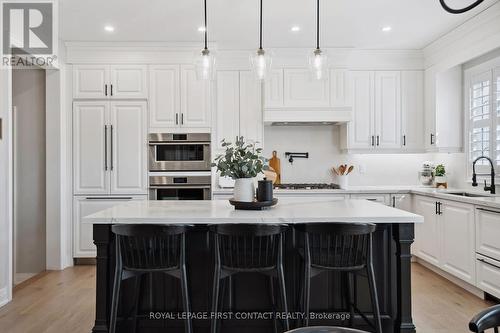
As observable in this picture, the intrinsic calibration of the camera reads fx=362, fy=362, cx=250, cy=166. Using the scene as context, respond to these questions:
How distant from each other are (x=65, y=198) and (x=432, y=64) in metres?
4.72

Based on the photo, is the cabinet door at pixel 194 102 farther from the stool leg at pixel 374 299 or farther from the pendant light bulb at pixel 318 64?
the stool leg at pixel 374 299

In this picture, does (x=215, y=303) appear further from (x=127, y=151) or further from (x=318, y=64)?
(x=127, y=151)

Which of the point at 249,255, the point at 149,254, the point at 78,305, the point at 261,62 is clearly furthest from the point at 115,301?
the point at 261,62

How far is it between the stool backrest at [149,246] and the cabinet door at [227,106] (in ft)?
7.94

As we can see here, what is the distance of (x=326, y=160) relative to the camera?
494 centimetres

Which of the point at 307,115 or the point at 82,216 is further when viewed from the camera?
the point at 307,115

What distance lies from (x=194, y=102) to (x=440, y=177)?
10.4ft

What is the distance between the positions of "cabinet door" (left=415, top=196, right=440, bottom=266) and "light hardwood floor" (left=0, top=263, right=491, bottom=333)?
226 mm

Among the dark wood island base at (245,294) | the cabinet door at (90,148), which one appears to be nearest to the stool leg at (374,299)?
the dark wood island base at (245,294)

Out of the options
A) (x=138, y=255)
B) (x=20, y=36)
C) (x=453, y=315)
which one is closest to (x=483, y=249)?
(x=453, y=315)

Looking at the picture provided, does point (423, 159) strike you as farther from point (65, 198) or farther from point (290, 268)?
point (65, 198)

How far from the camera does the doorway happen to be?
170 inches

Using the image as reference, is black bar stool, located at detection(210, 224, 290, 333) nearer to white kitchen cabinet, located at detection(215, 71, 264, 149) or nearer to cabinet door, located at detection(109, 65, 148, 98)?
white kitchen cabinet, located at detection(215, 71, 264, 149)

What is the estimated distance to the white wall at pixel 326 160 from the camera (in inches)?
194
